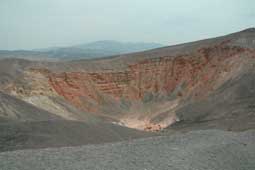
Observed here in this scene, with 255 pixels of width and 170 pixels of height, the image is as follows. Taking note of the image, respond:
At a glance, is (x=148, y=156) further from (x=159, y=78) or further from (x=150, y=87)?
(x=159, y=78)

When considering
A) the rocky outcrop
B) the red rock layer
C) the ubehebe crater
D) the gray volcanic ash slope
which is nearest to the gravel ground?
the gray volcanic ash slope

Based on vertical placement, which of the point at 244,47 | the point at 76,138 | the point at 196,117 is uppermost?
the point at 244,47

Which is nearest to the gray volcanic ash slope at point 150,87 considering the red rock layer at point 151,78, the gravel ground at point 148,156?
the red rock layer at point 151,78

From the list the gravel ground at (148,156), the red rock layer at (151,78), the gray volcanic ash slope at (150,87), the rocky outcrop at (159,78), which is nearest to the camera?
the gravel ground at (148,156)

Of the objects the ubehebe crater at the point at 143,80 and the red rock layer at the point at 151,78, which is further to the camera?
the red rock layer at the point at 151,78

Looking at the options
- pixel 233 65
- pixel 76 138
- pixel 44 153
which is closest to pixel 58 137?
pixel 76 138

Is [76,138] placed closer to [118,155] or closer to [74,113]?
[118,155]

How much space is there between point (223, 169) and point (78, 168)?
3297mm

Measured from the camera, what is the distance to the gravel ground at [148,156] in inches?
327

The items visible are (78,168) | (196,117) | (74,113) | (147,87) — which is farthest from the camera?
(147,87)

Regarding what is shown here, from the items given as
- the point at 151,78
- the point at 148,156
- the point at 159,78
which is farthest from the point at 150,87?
the point at 148,156

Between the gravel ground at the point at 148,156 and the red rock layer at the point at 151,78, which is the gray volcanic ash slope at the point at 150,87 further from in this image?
the gravel ground at the point at 148,156

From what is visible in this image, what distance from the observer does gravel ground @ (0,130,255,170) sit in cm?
831

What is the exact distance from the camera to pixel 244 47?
Answer: 3612cm
